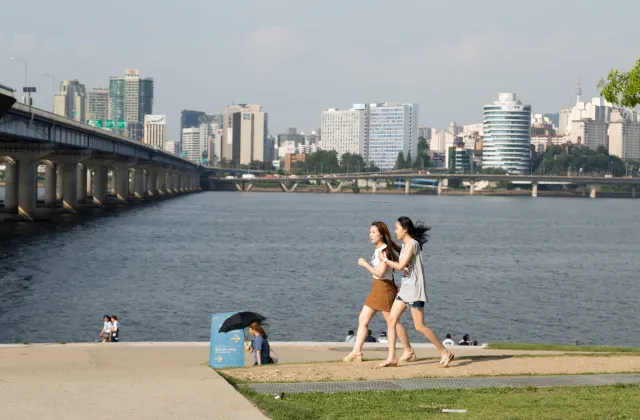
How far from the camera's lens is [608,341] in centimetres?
3769

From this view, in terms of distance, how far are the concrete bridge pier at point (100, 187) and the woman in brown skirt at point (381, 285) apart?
127 meters

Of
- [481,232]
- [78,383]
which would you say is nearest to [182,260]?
[481,232]

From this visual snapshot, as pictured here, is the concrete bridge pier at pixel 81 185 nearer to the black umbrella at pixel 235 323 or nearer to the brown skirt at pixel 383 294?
the black umbrella at pixel 235 323

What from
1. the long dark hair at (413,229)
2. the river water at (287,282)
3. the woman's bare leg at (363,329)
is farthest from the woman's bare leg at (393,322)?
the river water at (287,282)

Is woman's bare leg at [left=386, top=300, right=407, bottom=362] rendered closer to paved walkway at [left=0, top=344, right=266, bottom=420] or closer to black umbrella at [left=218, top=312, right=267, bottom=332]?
black umbrella at [left=218, top=312, right=267, bottom=332]

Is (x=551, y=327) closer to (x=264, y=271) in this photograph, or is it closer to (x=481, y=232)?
(x=264, y=271)

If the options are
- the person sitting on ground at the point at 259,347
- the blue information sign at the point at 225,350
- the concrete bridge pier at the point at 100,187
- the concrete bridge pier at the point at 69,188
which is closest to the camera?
the blue information sign at the point at 225,350

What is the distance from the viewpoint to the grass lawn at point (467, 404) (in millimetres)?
13312

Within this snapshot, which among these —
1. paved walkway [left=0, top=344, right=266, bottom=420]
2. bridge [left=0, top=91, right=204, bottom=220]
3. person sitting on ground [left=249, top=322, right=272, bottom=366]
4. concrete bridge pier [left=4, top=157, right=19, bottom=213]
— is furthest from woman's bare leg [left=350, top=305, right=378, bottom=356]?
concrete bridge pier [left=4, top=157, right=19, bottom=213]

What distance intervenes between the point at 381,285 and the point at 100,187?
129 meters

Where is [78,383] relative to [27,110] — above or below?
below

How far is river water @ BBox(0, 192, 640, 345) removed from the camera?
129ft

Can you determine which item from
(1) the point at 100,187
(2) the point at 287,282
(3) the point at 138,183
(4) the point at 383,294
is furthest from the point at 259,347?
(3) the point at 138,183

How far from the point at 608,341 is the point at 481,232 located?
71.3 meters
